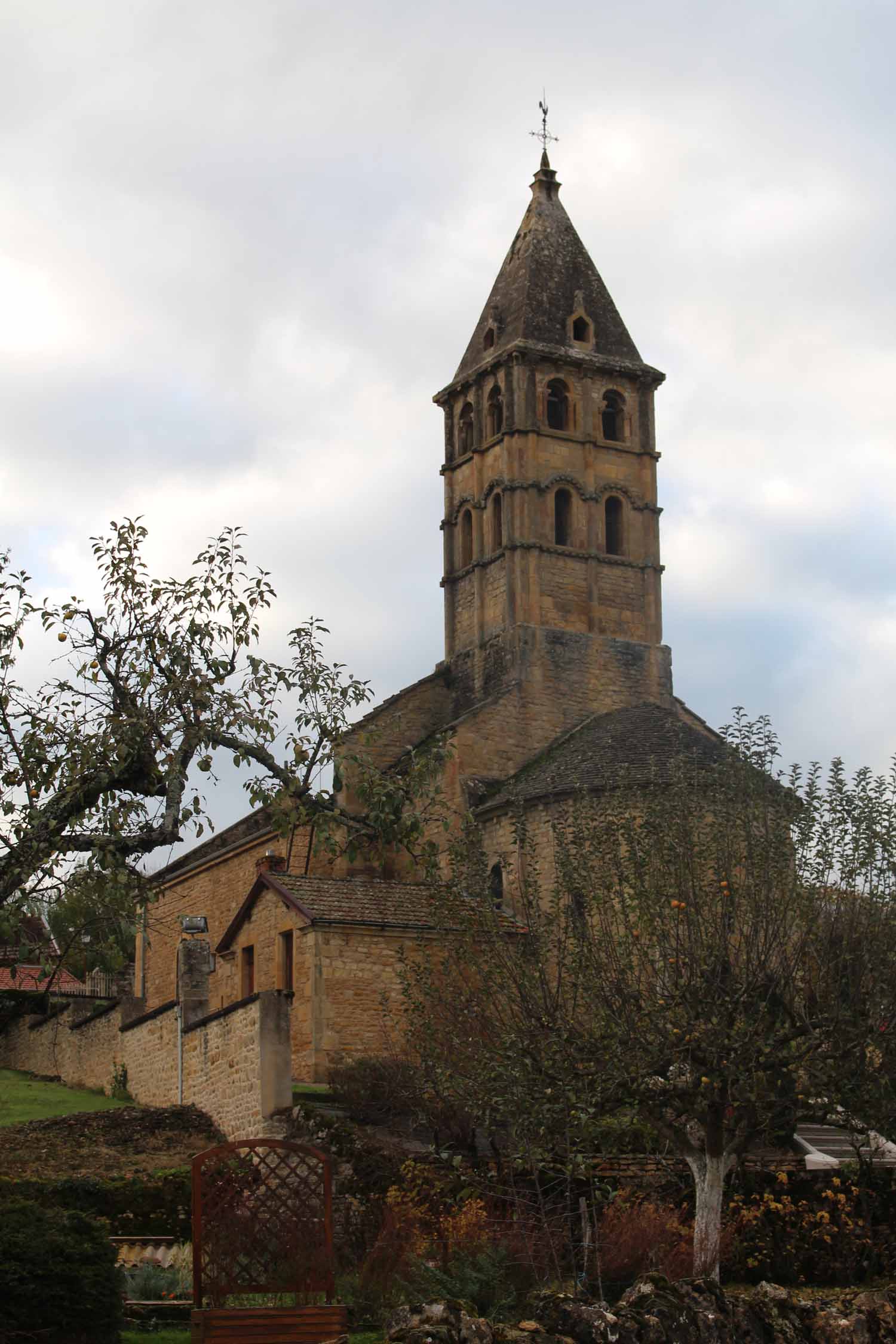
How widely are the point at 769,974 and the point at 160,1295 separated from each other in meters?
7.85

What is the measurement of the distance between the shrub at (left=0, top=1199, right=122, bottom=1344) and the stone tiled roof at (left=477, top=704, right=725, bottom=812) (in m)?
18.6

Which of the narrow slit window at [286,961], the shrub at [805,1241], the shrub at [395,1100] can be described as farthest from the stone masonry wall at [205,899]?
the shrub at [805,1241]

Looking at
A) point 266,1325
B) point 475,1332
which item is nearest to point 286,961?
point 266,1325

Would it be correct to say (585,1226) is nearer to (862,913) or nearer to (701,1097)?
(701,1097)

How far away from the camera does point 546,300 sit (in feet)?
144

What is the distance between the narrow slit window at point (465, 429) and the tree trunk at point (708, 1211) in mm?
26628

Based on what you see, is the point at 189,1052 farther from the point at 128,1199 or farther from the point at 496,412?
the point at 496,412

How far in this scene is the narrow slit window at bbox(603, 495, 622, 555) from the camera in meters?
42.4

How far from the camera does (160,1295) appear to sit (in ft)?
56.5

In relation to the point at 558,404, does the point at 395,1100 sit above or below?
below

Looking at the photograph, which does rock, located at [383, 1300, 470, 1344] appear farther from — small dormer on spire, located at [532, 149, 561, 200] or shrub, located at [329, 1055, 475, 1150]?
small dormer on spire, located at [532, 149, 561, 200]

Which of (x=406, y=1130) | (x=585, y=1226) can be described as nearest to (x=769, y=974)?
(x=585, y=1226)

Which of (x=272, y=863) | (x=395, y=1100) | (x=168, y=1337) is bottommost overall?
(x=168, y=1337)

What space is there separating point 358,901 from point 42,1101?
319 inches
